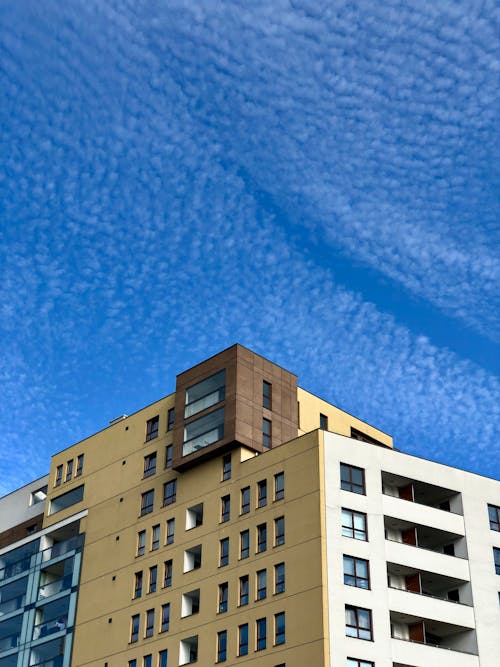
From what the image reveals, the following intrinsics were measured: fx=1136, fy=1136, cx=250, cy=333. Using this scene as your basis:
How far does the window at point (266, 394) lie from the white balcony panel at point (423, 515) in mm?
11774

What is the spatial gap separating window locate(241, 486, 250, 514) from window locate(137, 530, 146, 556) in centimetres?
1071

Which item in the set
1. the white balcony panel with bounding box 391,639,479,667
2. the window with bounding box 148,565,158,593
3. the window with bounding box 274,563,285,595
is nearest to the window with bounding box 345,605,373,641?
the white balcony panel with bounding box 391,639,479,667

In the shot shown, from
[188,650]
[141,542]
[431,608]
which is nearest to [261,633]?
→ [188,650]

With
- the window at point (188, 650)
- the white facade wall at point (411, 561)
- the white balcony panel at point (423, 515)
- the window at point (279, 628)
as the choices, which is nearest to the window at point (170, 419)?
the white facade wall at point (411, 561)

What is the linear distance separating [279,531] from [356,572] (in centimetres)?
580

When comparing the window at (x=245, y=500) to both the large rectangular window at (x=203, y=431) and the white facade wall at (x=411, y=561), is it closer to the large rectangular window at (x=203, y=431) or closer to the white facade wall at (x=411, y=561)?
the large rectangular window at (x=203, y=431)

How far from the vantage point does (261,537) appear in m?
75.7

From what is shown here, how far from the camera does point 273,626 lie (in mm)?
71312

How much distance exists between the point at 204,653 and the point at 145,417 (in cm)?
2223

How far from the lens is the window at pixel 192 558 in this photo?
80188 mm

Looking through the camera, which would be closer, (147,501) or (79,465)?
(147,501)

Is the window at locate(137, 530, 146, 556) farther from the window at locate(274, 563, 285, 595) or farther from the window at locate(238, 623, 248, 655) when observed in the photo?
the window at locate(274, 563, 285, 595)

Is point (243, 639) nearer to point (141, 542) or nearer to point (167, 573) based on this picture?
point (167, 573)

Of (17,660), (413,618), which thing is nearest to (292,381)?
(413,618)
